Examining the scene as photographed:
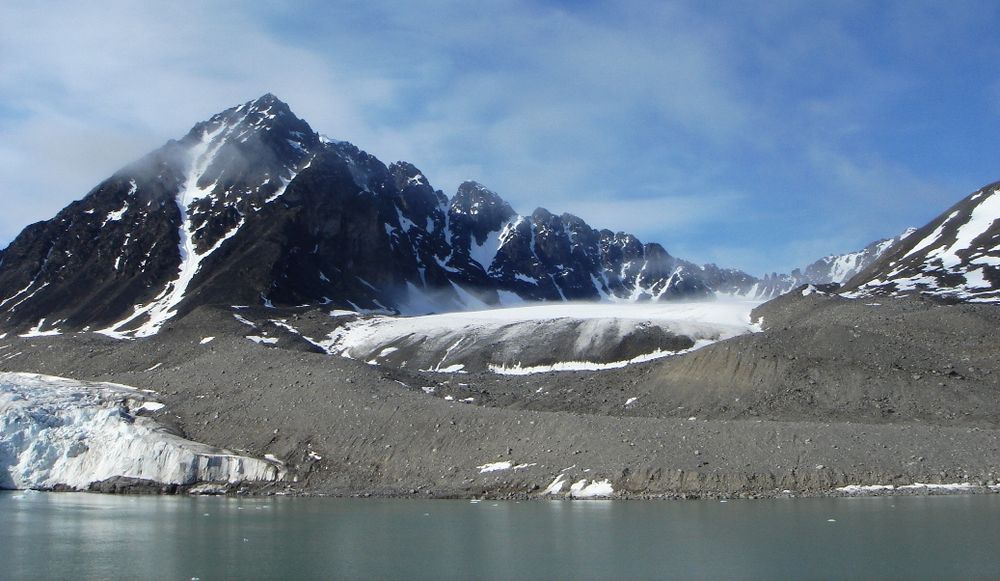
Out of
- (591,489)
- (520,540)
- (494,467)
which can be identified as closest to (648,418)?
(591,489)

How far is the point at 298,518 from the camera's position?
34781 mm

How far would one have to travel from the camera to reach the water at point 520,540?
24.3 m

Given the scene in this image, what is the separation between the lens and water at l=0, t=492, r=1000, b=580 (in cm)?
2433

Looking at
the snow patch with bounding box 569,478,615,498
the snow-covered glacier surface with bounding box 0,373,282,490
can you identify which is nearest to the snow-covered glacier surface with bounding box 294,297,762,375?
the snow patch with bounding box 569,478,615,498

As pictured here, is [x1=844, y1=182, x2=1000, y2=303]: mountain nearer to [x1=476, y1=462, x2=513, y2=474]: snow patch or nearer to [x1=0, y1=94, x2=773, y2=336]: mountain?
[x1=476, y1=462, x2=513, y2=474]: snow patch

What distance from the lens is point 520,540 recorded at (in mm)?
28562

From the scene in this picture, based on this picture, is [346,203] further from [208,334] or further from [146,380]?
[146,380]

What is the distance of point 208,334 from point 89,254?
100 meters

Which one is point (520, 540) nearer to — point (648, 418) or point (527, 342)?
point (648, 418)

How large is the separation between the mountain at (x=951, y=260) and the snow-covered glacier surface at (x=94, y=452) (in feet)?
218

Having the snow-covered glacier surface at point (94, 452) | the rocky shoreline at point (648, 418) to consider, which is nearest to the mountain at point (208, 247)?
the snow-covered glacier surface at point (94, 452)

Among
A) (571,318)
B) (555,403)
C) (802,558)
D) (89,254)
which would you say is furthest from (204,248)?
(802,558)

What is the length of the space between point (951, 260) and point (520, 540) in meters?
93.6

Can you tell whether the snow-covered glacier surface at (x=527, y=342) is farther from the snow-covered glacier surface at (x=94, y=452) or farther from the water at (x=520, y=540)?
the water at (x=520, y=540)
